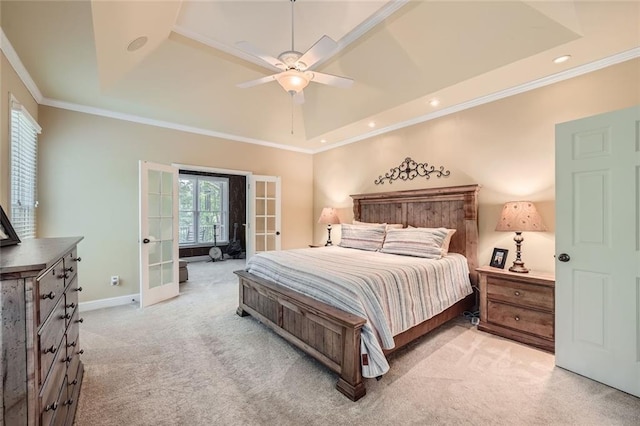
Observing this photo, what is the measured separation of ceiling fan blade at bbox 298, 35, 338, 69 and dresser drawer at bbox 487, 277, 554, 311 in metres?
2.77

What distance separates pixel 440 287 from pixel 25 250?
3.16m

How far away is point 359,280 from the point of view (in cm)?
226

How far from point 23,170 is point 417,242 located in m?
4.47

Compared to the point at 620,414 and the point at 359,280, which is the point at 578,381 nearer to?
the point at 620,414

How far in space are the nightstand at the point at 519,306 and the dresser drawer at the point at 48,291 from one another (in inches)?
137

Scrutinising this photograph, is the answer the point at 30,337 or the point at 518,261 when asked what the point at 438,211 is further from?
the point at 30,337

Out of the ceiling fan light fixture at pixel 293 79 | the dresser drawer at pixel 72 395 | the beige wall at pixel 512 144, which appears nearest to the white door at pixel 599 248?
the beige wall at pixel 512 144

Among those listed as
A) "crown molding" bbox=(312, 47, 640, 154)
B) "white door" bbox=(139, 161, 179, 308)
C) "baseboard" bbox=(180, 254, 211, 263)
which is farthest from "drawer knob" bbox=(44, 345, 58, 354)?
"baseboard" bbox=(180, 254, 211, 263)

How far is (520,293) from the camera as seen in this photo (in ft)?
9.04

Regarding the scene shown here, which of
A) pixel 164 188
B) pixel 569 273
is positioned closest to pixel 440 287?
pixel 569 273

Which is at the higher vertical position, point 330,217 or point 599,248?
point 330,217

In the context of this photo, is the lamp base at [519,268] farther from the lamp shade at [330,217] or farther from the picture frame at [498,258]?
the lamp shade at [330,217]

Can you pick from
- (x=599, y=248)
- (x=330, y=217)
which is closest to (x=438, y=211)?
(x=599, y=248)

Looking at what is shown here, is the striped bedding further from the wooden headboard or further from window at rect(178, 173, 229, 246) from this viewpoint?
window at rect(178, 173, 229, 246)
